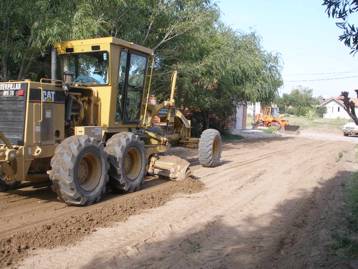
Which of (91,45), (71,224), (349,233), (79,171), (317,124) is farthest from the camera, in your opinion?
(317,124)

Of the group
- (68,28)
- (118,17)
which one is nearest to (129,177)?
(68,28)

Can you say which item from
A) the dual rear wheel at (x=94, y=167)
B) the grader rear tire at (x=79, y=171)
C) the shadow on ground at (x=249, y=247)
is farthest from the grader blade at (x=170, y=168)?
the shadow on ground at (x=249, y=247)

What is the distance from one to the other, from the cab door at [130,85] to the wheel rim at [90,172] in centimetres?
168

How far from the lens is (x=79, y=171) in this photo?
25.6 feet

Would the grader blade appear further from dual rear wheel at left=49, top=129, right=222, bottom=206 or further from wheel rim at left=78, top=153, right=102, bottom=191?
wheel rim at left=78, top=153, right=102, bottom=191

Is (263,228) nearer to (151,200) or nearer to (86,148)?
(151,200)

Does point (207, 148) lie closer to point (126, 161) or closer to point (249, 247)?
point (126, 161)

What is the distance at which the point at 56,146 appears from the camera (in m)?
7.94

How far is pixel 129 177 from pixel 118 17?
592cm

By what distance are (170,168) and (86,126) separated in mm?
2383

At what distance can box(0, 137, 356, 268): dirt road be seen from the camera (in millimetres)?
5473

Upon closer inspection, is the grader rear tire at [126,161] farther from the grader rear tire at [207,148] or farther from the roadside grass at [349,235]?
the roadside grass at [349,235]

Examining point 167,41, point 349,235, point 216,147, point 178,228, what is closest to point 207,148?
point 216,147

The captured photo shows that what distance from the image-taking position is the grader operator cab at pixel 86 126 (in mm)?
7449
